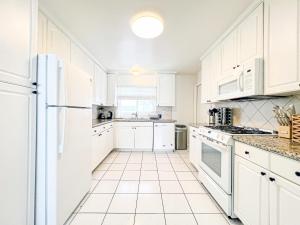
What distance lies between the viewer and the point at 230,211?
197 centimetres

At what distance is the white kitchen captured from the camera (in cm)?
136

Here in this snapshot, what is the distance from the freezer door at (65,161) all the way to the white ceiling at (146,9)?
119 centimetres

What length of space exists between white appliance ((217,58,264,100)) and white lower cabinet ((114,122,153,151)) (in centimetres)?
282

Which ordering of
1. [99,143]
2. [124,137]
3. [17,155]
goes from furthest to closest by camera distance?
[124,137], [99,143], [17,155]

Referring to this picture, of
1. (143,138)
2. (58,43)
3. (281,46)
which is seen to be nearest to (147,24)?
(58,43)

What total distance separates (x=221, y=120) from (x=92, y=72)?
2884mm

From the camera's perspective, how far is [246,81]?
217 cm

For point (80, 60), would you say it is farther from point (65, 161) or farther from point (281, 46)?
point (281, 46)

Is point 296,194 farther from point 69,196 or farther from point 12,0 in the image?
point 12,0

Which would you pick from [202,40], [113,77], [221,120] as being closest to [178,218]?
[221,120]

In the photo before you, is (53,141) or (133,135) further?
(133,135)

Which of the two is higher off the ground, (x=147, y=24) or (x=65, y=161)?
(x=147, y=24)

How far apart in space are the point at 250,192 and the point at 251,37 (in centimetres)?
165

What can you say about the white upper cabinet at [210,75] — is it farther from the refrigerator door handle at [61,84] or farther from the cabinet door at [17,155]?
the cabinet door at [17,155]
